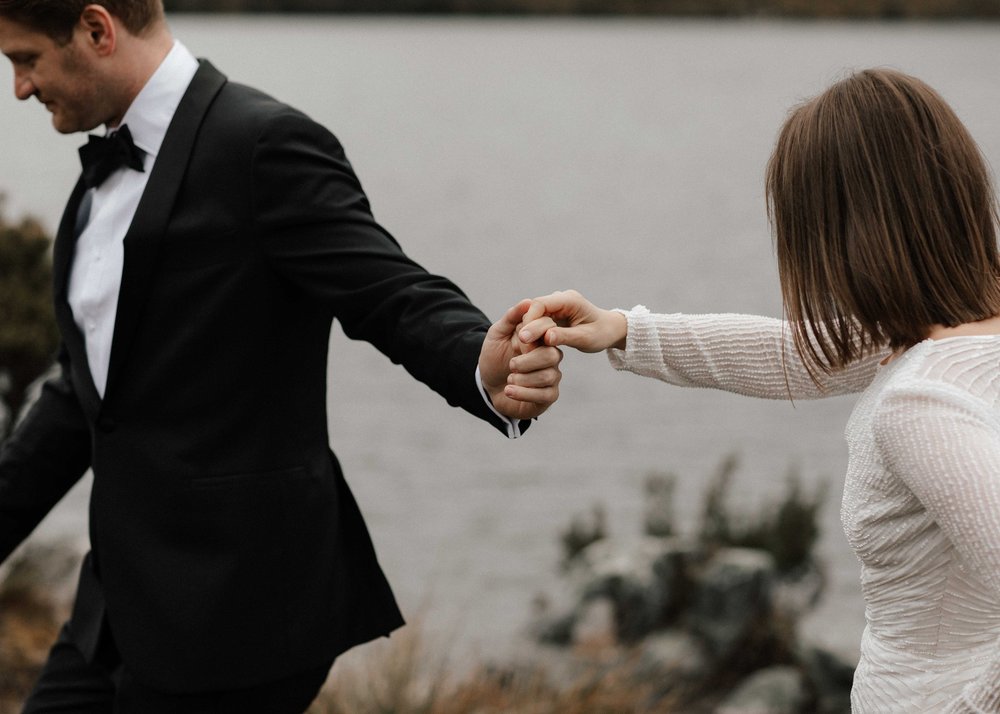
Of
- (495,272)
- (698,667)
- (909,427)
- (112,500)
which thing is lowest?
(495,272)

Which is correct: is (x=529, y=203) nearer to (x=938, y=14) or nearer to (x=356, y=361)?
(x=356, y=361)

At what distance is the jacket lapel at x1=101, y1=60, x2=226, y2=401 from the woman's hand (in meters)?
0.68

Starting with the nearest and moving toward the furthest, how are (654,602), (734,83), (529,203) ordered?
1. (654,602)
2. (529,203)
3. (734,83)

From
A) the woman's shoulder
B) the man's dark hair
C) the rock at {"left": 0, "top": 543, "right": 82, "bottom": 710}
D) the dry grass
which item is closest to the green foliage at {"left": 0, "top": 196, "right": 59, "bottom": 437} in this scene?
the rock at {"left": 0, "top": 543, "right": 82, "bottom": 710}

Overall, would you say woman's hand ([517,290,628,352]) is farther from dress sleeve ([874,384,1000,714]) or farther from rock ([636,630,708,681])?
rock ([636,630,708,681])

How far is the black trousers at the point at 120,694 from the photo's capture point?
2.29 meters

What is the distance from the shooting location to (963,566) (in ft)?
5.65

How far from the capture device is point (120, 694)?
234 centimetres

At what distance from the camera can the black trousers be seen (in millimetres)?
2285

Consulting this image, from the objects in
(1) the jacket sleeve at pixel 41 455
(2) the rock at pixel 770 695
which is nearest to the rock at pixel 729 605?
(2) the rock at pixel 770 695

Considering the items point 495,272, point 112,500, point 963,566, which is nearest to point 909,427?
point 963,566

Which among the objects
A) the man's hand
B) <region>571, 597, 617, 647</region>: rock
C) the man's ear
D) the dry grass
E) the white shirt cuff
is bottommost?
<region>571, 597, 617, 647</region>: rock

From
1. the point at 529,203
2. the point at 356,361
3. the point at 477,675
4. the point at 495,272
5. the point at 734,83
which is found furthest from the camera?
the point at 734,83

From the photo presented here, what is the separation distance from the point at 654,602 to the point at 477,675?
203cm
